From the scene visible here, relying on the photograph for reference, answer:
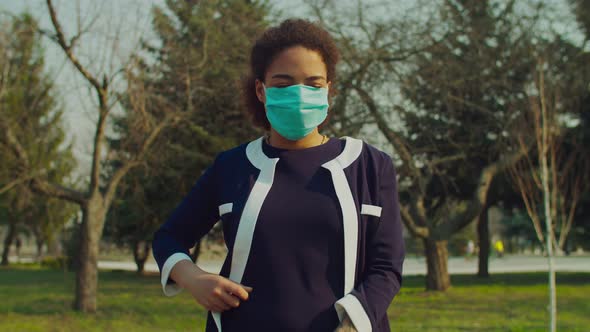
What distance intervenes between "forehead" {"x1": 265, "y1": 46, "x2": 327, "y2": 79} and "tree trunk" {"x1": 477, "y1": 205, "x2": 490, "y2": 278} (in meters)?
21.0

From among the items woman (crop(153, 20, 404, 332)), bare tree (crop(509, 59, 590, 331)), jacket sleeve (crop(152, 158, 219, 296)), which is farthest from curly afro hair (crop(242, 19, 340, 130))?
bare tree (crop(509, 59, 590, 331))

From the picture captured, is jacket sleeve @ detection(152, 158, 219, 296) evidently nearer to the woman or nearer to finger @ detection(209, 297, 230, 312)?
the woman

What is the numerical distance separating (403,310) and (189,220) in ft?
36.0

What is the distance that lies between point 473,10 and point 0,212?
2746 centimetres

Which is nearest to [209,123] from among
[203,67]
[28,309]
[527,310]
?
[203,67]

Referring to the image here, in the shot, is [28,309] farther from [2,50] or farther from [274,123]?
[274,123]

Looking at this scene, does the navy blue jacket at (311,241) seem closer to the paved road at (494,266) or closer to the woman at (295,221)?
the woman at (295,221)

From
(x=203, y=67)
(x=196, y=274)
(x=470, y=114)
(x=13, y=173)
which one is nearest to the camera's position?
(x=196, y=274)

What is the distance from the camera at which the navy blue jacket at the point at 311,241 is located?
159cm

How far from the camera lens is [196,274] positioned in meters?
1.67

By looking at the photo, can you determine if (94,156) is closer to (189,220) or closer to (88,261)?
(88,261)

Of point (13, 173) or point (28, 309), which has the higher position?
point (13, 173)

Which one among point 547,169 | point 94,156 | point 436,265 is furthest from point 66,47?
point 436,265

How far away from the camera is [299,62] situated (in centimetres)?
→ 175
